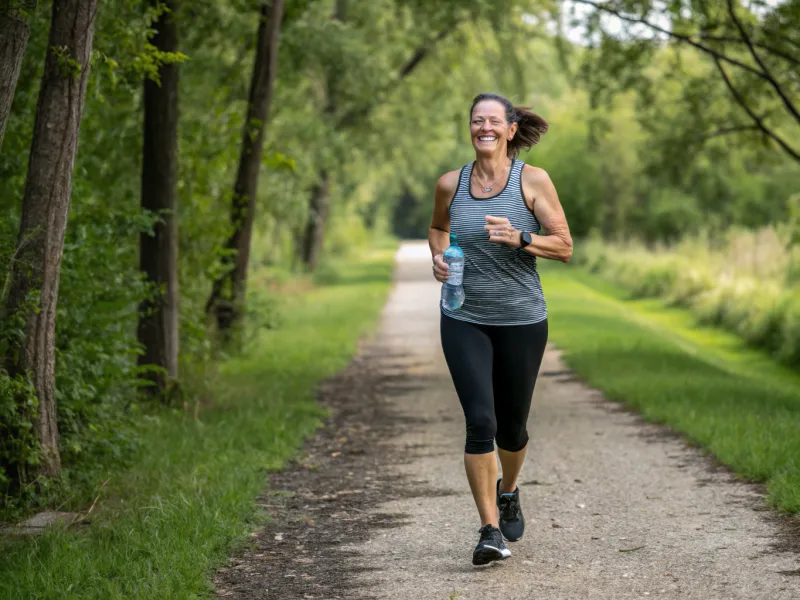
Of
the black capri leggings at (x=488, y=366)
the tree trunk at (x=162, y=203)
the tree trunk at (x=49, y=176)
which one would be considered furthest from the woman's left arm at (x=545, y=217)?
the tree trunk at (x=162, y=203)

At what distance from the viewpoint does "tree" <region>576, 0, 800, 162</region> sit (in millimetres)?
13828

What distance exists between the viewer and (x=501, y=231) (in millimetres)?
5645

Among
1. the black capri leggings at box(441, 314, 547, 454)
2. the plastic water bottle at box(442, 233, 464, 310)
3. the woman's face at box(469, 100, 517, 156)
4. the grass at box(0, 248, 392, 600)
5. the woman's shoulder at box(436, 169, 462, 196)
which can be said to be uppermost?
the woman's face at box(469, 100, 517, 156)

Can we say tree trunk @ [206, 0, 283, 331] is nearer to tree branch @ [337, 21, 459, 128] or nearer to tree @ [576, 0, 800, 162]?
tree @ [576, 0, 800, 162]


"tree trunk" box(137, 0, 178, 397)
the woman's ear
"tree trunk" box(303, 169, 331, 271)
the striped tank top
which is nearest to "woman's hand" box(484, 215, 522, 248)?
the striped tank top

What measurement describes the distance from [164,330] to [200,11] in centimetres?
343

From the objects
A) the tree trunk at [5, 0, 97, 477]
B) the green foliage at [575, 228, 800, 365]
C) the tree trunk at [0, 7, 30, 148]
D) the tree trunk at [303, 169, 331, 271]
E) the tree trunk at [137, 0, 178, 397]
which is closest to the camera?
the tree trunk at [0, 7, 30, 148]

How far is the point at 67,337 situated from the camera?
8227 millimetres

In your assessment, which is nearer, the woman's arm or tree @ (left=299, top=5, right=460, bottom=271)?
the woman's arm

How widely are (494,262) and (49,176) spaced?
2896 mm

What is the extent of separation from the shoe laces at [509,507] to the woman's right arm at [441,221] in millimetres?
1255

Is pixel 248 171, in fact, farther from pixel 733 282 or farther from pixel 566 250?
pixel 733 282

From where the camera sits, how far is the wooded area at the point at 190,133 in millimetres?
7219

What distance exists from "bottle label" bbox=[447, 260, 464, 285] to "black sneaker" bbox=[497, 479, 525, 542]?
4.18 ft
